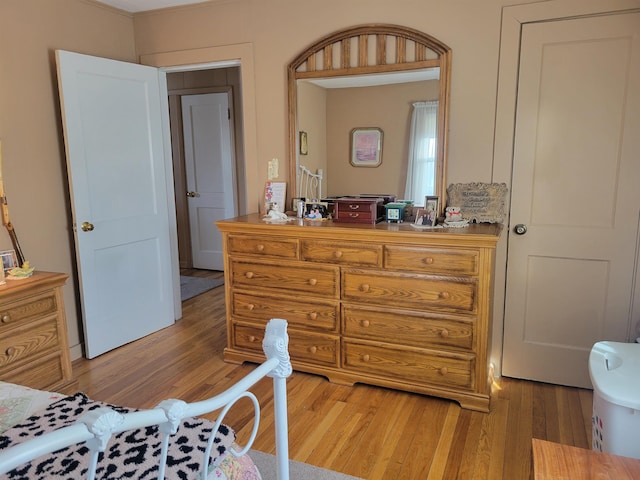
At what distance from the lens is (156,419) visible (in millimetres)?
897

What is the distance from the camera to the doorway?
17.1 ft

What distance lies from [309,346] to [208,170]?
321 centimetres

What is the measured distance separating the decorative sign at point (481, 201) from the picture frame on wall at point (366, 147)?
1.80 feet

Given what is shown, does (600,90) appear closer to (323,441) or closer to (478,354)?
(478,354)

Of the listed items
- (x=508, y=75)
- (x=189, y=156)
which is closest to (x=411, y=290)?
(x=508, y=75)

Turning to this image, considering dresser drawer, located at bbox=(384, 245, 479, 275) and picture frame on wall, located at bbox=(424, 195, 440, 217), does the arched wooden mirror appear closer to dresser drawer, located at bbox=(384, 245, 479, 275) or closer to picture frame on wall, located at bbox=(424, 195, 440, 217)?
picture frame on wall, located at bbox=(424, 195, 440, 217)

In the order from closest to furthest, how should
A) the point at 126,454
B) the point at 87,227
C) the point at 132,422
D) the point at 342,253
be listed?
the point at 132,422
the point at 126,454
the point at 342,253
the point at 87,227

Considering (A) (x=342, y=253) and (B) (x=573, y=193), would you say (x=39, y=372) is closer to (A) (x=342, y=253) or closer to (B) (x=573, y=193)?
(A) (x=342, y=253)

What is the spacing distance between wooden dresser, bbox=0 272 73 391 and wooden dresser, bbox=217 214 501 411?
3.34ft

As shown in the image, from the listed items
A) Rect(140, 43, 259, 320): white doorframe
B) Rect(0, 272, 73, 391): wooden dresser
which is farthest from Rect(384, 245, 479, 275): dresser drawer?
Rect(0, 272, 73, 391): wooden dresser

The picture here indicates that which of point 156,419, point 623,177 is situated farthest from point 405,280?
point 156,419

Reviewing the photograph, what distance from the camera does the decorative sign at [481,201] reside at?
2.74m

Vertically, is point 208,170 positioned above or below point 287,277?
above

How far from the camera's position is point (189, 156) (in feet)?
18.2
